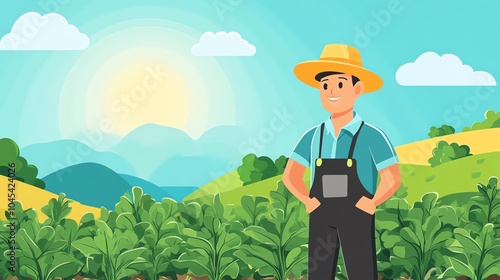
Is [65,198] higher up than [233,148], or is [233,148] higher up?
[233,148]

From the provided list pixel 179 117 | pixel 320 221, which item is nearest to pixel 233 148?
pixel 179 117

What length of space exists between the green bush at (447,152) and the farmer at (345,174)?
8.50ft

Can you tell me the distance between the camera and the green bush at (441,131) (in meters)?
5.81

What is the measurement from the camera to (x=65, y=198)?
17.4 ft

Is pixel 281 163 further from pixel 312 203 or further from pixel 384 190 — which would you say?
pixel 384 190

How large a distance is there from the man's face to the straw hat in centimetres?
5

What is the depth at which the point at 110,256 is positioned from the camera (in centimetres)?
459

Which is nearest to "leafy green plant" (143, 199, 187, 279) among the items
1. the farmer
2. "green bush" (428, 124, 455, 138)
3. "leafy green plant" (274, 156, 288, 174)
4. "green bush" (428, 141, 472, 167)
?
the farmer

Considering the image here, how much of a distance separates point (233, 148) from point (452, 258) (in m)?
1.84

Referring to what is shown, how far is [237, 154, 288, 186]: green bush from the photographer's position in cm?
548

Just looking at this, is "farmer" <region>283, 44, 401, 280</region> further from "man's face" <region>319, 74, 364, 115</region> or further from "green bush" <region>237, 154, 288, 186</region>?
"green bush" <region>237, 154, 288, 186</region>

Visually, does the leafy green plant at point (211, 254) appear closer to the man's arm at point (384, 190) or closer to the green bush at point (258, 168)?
the green bush at point (258, 168)

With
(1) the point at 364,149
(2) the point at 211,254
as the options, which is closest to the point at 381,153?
(1) the point at 364,149

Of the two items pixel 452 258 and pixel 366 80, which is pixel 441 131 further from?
pixel 366 80
